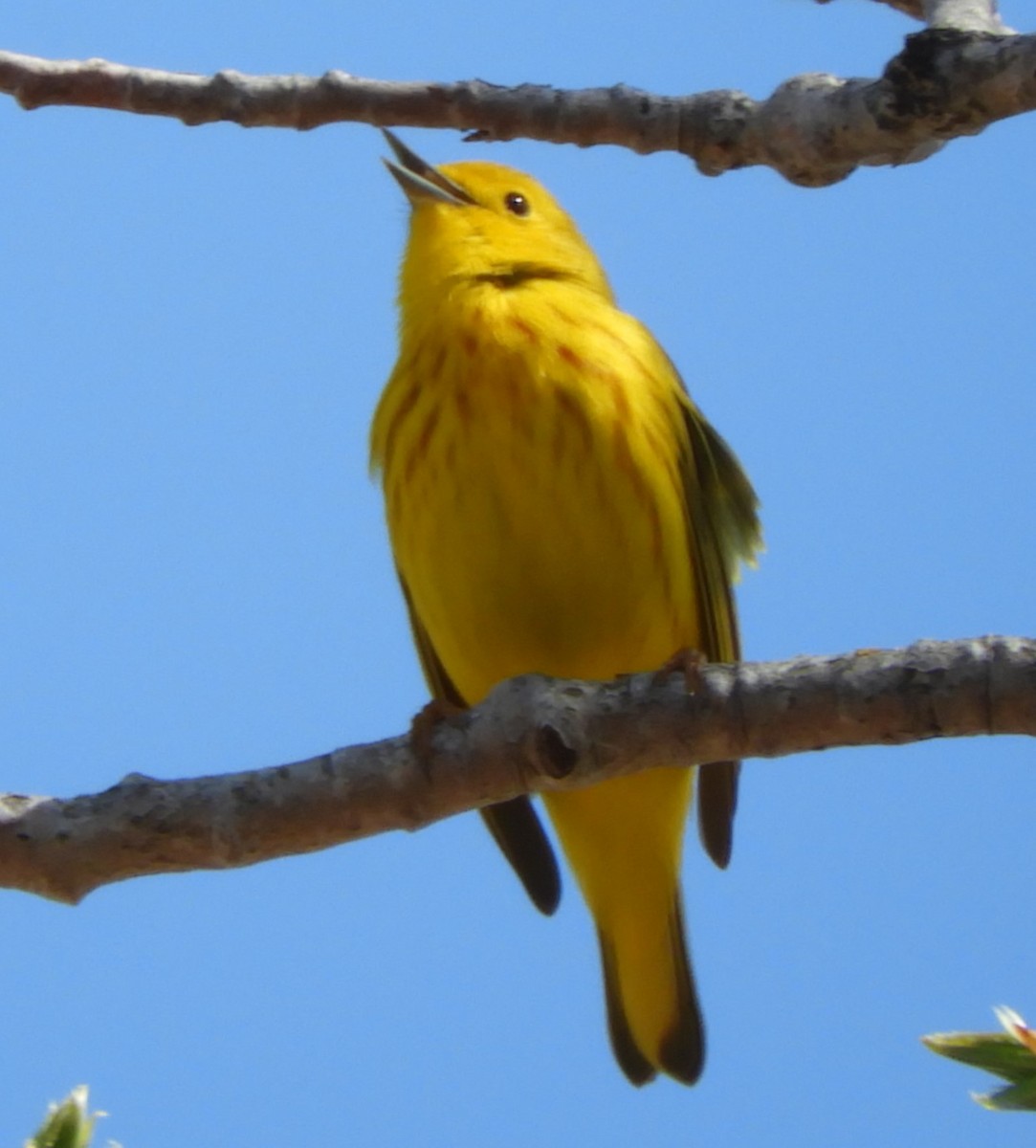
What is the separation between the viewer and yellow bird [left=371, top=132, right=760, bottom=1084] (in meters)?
3.47

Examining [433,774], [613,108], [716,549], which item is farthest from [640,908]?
[613,108]

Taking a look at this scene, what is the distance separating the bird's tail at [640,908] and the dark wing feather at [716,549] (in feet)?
0.30

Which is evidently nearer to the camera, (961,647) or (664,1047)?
(961,647)

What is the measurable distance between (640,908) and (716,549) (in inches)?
36.1

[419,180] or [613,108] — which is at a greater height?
[419,180]

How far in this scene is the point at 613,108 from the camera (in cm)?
319

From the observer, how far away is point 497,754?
8.82ft

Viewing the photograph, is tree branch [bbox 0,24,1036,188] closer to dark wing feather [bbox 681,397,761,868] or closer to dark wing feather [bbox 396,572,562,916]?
dark wing feather [bbox 681,397,761,868]

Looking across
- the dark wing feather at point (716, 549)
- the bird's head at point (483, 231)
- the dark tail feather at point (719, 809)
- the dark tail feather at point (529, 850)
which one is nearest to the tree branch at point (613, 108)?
the bird's head at point (483, 231)

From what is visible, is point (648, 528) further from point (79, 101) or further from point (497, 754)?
point (79, 101)

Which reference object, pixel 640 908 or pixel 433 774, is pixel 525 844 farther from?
pixel 433 774

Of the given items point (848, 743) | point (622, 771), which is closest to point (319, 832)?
point (622, 771)

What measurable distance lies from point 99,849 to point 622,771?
2.78 feet

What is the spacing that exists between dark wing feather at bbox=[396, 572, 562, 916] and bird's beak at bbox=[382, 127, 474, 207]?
3.35 ft
